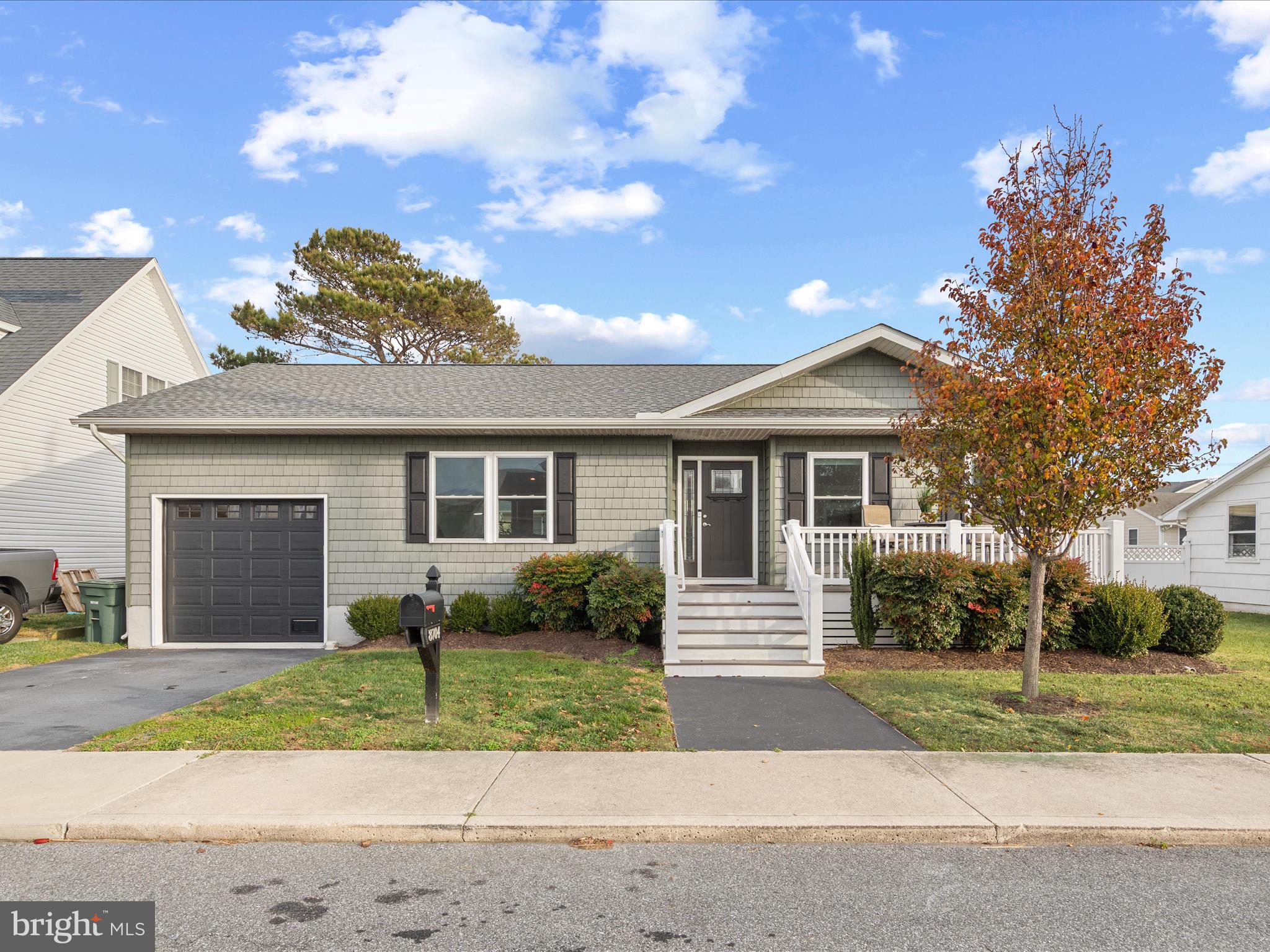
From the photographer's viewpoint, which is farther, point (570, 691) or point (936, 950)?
point (570, 691)

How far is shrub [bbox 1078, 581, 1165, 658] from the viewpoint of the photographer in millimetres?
9297

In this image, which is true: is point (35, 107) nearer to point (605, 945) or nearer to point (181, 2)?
point (181, 2)

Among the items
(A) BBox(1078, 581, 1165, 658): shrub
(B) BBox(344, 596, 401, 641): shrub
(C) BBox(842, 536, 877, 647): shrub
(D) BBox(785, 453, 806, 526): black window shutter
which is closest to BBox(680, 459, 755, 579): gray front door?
(D) BBox(785, 453, 806, 526): black window shutter

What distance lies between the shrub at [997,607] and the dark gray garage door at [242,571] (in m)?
9.47

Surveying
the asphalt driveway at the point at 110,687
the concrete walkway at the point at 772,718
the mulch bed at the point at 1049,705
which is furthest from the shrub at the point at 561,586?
the mulch bed at the point at 1049,705

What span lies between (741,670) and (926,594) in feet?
8.53

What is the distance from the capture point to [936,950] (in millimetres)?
3018

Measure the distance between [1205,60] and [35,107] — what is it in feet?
65.0

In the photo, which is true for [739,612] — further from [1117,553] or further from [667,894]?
[667,894]

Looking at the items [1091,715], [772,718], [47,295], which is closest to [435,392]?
[772,718]

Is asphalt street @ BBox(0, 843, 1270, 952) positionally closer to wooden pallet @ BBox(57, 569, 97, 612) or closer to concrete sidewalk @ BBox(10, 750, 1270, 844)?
concrete sidewalk @ BBox(10, 750, 1270, 844)

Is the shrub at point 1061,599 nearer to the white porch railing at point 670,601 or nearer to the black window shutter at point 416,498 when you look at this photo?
the white porch railing at point 670,601

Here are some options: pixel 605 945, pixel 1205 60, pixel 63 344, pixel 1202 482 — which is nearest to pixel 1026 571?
pixel 1205 60

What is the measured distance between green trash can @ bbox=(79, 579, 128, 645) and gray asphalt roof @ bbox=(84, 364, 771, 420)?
2.66 m
